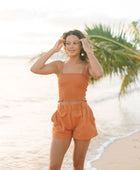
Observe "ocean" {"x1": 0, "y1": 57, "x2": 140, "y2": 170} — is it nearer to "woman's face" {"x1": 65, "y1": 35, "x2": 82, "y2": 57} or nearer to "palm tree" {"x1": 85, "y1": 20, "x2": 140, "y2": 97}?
"palm tree" {"x1": 85, "y1": 20, "x2": 140, "y2": 97}

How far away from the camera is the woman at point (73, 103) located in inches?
114

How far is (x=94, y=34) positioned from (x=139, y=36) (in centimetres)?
172

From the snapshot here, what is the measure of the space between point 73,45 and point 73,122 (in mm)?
784

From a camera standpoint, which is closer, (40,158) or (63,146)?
(63,146)

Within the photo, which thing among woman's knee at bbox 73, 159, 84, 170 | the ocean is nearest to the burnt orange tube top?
woman's knee at bbox 73, 159, 84, 170

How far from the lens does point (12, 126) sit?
834 centimetres

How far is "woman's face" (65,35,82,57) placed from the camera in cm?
309

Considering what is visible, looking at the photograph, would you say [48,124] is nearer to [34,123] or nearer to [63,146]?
[34,123]

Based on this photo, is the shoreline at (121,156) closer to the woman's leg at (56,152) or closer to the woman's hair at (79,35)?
the woman's leg at (56,152)

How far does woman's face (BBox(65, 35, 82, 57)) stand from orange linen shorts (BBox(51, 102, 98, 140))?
0.55 metres

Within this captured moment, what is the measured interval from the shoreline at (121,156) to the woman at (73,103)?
6.11ft

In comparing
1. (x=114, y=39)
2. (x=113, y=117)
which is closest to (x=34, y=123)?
(x=113, y=117)

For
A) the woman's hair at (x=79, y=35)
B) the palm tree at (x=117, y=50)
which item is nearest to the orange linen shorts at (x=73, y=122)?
the woman's hair at (x=79, y=35)

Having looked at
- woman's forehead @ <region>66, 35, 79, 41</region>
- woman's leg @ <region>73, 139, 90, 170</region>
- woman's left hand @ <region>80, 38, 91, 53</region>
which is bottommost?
woman's leg @ <region>73, 139, 90, 170</region>
